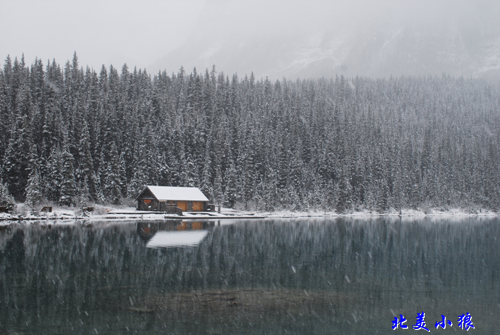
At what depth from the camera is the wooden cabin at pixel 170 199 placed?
75.9m

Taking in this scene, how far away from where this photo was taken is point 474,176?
405ft

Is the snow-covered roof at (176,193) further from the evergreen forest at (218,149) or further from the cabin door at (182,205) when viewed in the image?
the evergreen forest at (218,149)

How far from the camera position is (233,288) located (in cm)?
1920

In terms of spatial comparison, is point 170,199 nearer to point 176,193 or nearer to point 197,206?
point 176,193

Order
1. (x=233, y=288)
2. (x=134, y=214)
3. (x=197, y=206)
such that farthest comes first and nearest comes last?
(x=197, y=206)
(x=134, y=214)
(x=233, y=288)

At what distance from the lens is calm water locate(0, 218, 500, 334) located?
14211 millimetres

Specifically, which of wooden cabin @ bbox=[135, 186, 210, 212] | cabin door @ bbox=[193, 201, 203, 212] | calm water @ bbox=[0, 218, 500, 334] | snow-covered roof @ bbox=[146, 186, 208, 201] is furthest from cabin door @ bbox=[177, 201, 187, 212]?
calm water @ bbox=[0, 218, 500, 334]

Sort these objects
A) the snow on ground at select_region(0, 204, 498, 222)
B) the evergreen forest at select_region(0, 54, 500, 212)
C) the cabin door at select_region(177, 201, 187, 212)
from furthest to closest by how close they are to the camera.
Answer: the cabin door at select_region(177, 201, 187, 212)
the evergreen forest at select_region(0, 54, 500, 212)
the snow on ground at select_region(0, 204, 498, 222)

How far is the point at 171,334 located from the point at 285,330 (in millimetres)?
3652

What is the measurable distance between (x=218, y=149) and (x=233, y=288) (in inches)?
3161

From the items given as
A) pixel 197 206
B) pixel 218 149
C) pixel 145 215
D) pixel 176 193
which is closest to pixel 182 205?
pixel 176 193

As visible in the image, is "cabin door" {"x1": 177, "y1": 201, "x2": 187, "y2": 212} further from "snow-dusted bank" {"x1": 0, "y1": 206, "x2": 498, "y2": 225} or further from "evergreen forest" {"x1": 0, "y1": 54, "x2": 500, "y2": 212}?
"evergreen forest" {"x1": 0, "y1": 54, "x2": 500, "y2": 212}

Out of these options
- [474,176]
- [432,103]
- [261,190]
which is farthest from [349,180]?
[432,103]

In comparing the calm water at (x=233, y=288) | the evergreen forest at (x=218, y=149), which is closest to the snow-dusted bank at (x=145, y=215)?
the evergreen forest at (x=218, y=149)
